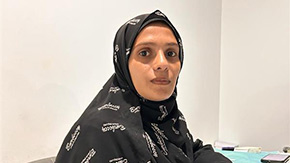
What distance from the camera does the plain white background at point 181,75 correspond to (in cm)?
120

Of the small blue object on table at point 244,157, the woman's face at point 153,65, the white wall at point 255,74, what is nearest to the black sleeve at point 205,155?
the woman's face at point 153,65

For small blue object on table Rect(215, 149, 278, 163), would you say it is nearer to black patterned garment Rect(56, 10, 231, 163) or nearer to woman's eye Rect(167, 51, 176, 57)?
black patterned garment Rect(56, 10, 231, 163)

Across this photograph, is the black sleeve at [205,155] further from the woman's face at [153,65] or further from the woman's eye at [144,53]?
the woman's eye at [144,53]

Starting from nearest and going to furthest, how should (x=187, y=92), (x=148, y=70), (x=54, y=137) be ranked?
(x=148, y=70) < (x=54, y=137) < (x=187, y=92)

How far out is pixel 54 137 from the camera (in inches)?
51.9

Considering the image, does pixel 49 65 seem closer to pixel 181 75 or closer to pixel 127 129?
pixel 127 129

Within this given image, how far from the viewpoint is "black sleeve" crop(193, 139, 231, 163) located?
1027 mm

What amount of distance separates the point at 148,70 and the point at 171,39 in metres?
0.11

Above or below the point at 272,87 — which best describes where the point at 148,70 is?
above

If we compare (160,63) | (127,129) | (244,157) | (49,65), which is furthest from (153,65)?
(244,157)

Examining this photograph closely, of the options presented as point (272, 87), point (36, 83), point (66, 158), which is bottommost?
point (272, 87)

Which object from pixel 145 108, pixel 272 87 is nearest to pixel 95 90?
pixel 145 108

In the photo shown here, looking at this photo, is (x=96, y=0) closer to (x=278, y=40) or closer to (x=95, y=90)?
(x=95, y=90)

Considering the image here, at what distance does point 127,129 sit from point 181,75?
1207 mm
